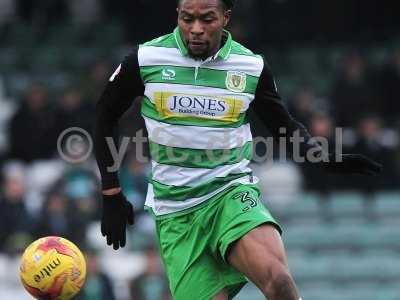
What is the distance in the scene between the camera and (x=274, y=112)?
7.03m

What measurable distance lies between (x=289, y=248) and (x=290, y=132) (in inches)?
249

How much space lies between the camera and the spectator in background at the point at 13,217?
12312 millimetres

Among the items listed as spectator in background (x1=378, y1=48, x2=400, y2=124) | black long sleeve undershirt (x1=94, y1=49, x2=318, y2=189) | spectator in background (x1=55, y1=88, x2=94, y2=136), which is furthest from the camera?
spectator in background (x1=378, y1=48, x2=400, y2=124)

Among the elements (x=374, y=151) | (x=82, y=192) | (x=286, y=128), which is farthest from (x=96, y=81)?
(x=286, y=128)

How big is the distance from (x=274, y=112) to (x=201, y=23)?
0.76 meters

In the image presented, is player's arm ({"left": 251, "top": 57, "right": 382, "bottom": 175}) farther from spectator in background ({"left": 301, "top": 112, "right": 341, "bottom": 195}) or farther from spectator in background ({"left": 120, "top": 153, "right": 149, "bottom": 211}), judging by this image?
spectator in background ({"left": 301, "top": 112, "right": 341, "bottom": 195})

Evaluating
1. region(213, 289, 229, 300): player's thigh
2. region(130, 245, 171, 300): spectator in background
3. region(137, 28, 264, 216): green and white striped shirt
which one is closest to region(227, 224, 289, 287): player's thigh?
region(213, 289, 229, 300): player's thigh

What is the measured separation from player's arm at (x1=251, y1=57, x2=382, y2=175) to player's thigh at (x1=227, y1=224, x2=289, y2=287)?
668 mm

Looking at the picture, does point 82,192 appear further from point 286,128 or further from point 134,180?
point 286,128

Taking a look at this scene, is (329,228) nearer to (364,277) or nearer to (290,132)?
(364,277)

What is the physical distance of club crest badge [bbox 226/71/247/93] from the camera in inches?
270

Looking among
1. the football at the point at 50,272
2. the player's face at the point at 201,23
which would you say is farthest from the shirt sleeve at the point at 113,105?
the football at the point at 50,272

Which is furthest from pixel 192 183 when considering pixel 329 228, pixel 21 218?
pixel 329 228

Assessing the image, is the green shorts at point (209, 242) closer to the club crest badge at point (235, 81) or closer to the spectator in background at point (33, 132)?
the club crest badge at point (235, 81)
